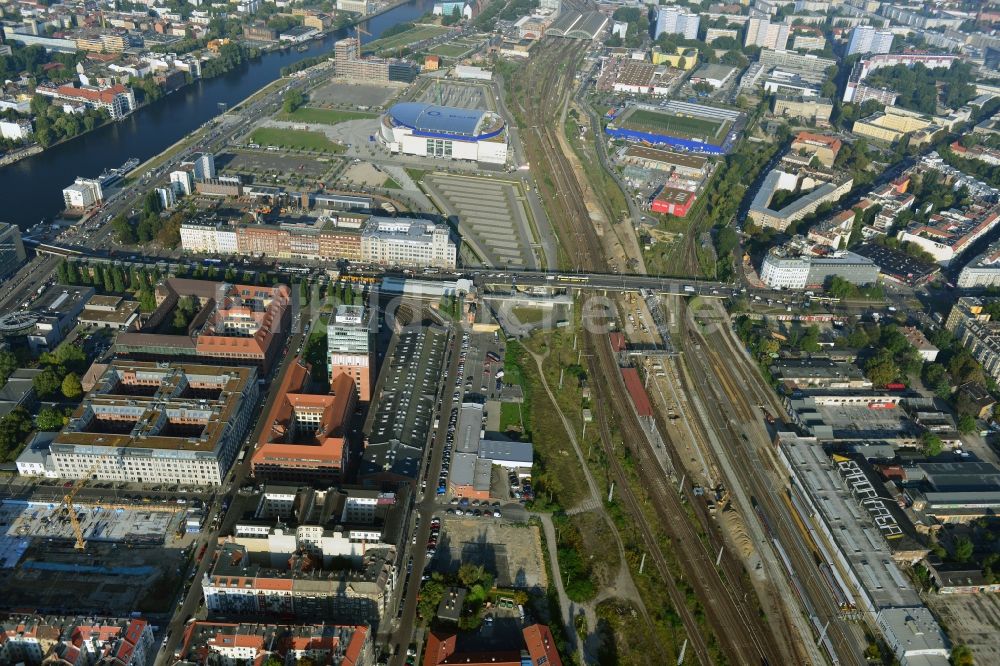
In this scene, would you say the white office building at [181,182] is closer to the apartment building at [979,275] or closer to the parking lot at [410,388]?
the parking lot at [410,388]

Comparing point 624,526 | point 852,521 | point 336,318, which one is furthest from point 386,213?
point 852,521

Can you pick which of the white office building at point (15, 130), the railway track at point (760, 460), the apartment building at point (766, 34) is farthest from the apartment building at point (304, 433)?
the apartment building at point (766, 34)

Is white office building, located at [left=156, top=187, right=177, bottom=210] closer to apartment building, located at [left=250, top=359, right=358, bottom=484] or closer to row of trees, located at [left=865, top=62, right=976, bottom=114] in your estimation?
apartment building, located at [left=250, top=359, right=358, bottom=484]

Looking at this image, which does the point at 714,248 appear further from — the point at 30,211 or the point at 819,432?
the point at 30,211

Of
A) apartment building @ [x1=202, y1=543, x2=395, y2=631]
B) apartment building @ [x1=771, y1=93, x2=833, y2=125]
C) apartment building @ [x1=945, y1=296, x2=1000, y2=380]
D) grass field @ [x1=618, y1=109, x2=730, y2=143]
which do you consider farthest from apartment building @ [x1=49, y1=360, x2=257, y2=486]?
apartment building @ [x1=771, y1=93, x2=833, y2=125]

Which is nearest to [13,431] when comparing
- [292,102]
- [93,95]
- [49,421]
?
[49,421]

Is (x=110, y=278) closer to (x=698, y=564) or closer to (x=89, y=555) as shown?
(x=89, y=555)
